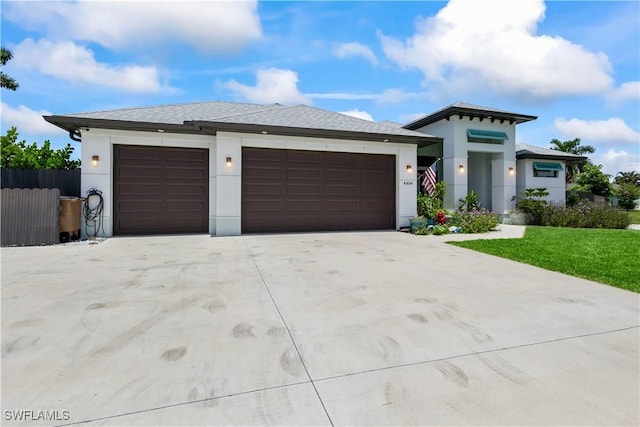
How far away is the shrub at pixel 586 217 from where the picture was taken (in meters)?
12.7

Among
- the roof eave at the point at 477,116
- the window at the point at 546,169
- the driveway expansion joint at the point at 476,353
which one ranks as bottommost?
the driveway expansion joint at the point at 476,353

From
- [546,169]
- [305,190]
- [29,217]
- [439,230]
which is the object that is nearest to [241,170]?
[305,190]

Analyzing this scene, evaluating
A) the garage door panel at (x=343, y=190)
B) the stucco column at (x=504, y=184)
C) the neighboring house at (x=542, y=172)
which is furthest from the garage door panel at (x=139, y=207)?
the neighboring house at (x=542, y=172)

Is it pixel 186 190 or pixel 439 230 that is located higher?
pixel 186 190

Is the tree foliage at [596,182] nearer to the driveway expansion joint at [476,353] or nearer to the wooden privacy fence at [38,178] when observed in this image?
the driveway expansion joint at [476,353]

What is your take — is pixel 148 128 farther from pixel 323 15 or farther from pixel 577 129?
pixel 577 129

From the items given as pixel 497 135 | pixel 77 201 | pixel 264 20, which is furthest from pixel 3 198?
pixel 497 135

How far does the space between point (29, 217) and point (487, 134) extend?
1586 cm

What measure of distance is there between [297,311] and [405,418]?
176cm

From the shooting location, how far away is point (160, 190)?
30.9ft

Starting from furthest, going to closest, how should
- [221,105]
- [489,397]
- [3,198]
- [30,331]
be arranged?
[221,105] < [3,198] < [30,331] < [489,397]

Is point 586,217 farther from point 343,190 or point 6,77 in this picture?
point 6,77

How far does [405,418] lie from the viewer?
1.64m

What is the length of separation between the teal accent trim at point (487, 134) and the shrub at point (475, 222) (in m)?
3.86
